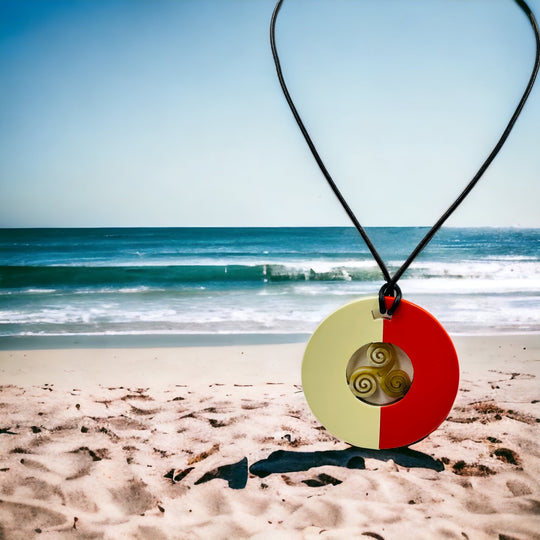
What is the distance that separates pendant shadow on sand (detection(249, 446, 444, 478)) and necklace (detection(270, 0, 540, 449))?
1.51 feet

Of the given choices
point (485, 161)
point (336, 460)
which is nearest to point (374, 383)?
point (336, 460)

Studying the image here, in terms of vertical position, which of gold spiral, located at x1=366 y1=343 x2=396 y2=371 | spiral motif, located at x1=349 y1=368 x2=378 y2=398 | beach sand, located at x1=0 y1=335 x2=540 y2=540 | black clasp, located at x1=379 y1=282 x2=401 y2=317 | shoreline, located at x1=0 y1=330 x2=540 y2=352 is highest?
black clasp, located at x1=379 y1=282 x2=401 y2=317

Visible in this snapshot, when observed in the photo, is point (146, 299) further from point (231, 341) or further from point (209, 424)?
point (209, 424)

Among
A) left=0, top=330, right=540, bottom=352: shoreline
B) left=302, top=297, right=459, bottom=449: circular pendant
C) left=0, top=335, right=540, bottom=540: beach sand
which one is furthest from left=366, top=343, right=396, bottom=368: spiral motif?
left=0, top=330, right=540, bottom=352: shoreline

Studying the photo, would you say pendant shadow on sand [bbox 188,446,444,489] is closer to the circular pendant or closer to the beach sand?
the beach sand

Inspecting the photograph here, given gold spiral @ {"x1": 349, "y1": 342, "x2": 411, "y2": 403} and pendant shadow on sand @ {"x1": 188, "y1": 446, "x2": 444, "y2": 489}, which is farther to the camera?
pendant shadow on sand @ {"x1": 188, "y1": 446, "x2": 444, "y2": 489}

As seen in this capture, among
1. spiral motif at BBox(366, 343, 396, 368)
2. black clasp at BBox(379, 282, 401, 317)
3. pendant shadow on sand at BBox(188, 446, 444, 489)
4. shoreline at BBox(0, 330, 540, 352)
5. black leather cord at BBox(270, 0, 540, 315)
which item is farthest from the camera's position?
shoreline at BBox(0, 330, 540, 352)

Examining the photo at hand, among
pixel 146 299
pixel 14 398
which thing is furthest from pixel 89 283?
pixel 14 398

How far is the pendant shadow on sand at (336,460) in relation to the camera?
73.9 inches

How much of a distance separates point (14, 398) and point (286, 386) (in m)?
1.53

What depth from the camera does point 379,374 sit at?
1497 millimetres

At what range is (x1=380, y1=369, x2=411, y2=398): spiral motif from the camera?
1.48 meters

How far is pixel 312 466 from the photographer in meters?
1.89

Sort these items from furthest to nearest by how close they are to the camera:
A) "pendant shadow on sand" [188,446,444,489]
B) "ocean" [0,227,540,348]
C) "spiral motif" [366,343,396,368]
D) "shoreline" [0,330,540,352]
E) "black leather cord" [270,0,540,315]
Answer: "ocean" [0,227,540,348] → "shoreline" [0,330,540,352] → "pendant shadow on sand" [188,446,444,489] → "spiral motif" [366,343,396,368] → "black leather cord" [270,0,540,315]
